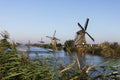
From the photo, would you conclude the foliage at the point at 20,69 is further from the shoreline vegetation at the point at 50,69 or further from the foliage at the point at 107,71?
the foliage at the point at 107,71

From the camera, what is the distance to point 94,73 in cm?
549

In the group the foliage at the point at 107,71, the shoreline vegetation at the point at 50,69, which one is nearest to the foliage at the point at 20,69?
the shoreline vegetation at the point at 50,69

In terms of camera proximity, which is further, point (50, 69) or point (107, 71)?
point (50, 69)

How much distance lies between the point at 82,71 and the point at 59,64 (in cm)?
42

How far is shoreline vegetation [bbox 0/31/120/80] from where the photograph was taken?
536cm

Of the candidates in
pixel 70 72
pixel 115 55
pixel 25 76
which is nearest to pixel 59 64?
pixel 70 72

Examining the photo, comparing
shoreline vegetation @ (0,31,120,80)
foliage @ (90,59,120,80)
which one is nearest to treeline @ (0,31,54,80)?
shoreline vegetation @ (0,31,120,80)

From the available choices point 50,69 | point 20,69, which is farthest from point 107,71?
point 20,69

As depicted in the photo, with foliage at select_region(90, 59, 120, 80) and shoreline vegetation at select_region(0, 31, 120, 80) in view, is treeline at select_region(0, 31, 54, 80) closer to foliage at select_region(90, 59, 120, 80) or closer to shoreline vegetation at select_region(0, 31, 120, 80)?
shoreline vegetation at select_region(0, 31, 120, 80)

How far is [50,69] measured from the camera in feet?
18.5

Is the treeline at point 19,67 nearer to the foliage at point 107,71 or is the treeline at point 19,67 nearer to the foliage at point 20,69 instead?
the foliage at point 20,69

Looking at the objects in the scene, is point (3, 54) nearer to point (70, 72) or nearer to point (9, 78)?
point (9, 78)

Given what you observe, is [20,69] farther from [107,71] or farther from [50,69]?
[107,71]

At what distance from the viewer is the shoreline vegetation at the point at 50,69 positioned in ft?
17.6
